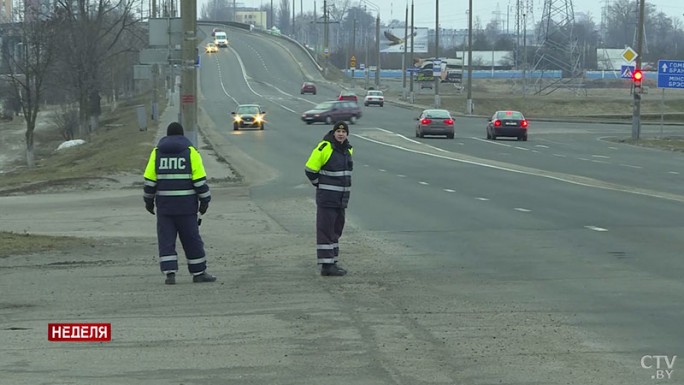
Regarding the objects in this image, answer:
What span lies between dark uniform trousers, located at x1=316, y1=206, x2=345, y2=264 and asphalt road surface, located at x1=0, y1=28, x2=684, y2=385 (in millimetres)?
298

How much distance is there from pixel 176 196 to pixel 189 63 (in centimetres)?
1388

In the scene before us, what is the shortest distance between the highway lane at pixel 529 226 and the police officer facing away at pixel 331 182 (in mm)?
1020

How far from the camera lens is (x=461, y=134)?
58.0 meters

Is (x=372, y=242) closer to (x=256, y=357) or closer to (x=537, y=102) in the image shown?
(x=256, y=357)

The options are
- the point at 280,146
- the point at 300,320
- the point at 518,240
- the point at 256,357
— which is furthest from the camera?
the point at 280,146

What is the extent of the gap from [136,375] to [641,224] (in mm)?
12185

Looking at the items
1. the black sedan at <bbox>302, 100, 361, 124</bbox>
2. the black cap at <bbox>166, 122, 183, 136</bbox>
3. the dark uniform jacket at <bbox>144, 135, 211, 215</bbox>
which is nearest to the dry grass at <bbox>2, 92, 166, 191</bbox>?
the black sedan at <bbox>302, 100, 361, 124</bbox>

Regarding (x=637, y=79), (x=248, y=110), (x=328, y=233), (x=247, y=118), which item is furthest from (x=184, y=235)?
(x=248, y=110)

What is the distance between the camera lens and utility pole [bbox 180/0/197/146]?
25.5m

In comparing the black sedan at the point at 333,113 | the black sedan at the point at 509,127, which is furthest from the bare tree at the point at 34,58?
the black sedan at the point at 509,127

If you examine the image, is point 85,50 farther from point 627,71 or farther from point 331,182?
point 331,182

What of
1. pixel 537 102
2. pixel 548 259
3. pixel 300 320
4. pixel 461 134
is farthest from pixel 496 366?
pixel 537 102

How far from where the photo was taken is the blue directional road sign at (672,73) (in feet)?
171

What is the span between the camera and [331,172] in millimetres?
13062
